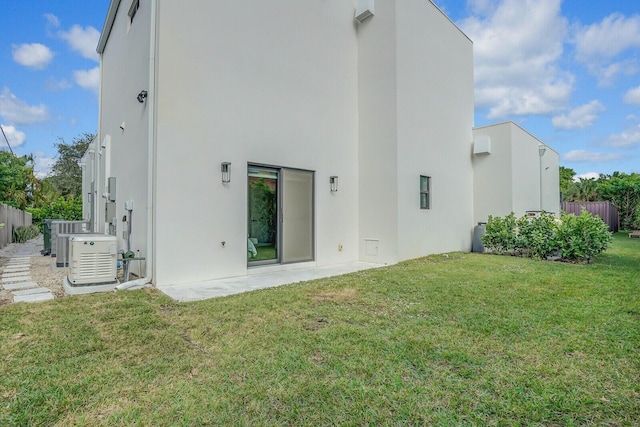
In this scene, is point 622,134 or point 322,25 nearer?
point 322,25

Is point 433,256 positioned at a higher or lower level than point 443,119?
lower

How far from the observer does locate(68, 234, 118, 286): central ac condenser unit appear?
5.13 m

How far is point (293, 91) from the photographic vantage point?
7395 millimetres

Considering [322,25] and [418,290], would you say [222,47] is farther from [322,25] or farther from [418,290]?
[418,290]

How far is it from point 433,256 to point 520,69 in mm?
11373

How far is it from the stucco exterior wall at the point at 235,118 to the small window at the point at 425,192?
2303 millimetres

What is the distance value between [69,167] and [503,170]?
1177 inches

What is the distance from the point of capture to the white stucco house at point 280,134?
572 centimetres

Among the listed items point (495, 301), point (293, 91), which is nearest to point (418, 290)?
point (495, 301)

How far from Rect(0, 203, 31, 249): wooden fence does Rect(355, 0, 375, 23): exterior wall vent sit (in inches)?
531

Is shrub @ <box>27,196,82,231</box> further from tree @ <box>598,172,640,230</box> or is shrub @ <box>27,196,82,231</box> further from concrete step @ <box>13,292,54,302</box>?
tree @ <box>598,172,640,230</box>

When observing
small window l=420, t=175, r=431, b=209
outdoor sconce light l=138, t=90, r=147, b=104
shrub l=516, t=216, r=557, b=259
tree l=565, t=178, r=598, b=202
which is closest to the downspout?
outdoor sconce light l=138, t=90, r=147, b=104

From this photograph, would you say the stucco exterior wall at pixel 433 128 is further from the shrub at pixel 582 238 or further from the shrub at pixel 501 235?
the shrub at pixel 582 238

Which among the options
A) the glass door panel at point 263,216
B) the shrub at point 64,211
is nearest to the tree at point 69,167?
the shrub at point 64,211
